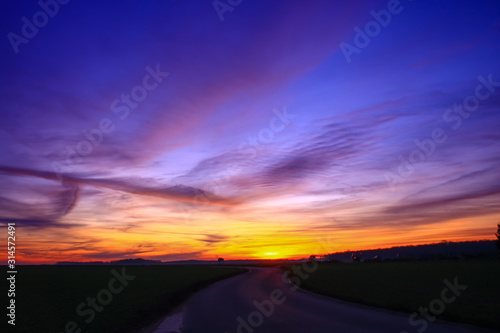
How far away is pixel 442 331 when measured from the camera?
12.9 meters

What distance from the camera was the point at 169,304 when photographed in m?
24.3

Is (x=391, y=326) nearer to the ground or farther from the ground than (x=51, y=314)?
nearer to the ground

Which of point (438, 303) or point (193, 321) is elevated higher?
point (193, 321)

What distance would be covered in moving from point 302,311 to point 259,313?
2.17 meters

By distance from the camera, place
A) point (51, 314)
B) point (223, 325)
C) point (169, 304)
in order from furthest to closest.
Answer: point (169, 304) < point (51, 314) < point (223, 325)

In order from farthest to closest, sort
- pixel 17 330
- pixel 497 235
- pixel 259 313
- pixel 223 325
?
pixel 497 235 → pixel 259 313 → pixel 17 330 → pixel 223 325

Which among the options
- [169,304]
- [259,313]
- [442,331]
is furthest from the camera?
[169,304]

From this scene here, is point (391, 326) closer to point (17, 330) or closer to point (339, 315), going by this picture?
point (339, 315)

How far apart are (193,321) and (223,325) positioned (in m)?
2.34

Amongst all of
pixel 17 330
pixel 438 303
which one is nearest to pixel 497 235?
pixel 438 303

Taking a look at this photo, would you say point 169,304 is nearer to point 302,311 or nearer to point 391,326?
point 302,311

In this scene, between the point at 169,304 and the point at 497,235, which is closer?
the point at 169,304

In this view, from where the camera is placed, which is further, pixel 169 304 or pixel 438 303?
pixel 169 304

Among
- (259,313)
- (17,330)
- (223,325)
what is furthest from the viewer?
(259,313)
